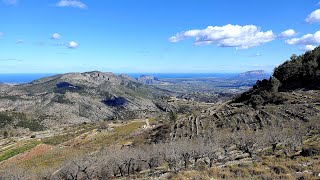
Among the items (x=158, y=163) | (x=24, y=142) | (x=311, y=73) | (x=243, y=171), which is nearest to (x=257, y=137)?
(x=158, y=163)

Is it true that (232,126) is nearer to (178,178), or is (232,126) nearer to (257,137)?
(257,137)

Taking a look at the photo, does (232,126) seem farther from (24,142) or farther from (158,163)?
(24,142)

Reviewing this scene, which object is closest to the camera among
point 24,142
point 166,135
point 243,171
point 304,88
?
point 243,171

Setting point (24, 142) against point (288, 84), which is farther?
point (24, 142)

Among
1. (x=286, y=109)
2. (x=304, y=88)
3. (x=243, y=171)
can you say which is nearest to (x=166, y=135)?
(x=286, y=109)

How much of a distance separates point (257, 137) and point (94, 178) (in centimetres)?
2683

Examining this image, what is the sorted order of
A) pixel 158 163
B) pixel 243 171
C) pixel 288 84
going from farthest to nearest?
pixel 288 84
pixel 158 163
pixel 243 171

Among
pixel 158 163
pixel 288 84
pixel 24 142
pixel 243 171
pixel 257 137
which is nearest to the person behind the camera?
pixel 243 171

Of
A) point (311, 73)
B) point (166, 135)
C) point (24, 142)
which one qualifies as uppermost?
point (311, 73)

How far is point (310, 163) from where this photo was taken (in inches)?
1252

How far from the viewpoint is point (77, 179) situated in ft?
178

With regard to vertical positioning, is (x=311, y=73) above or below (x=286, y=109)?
above

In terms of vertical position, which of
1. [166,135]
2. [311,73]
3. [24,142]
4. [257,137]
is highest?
[311,73]

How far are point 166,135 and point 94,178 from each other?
37.1m
